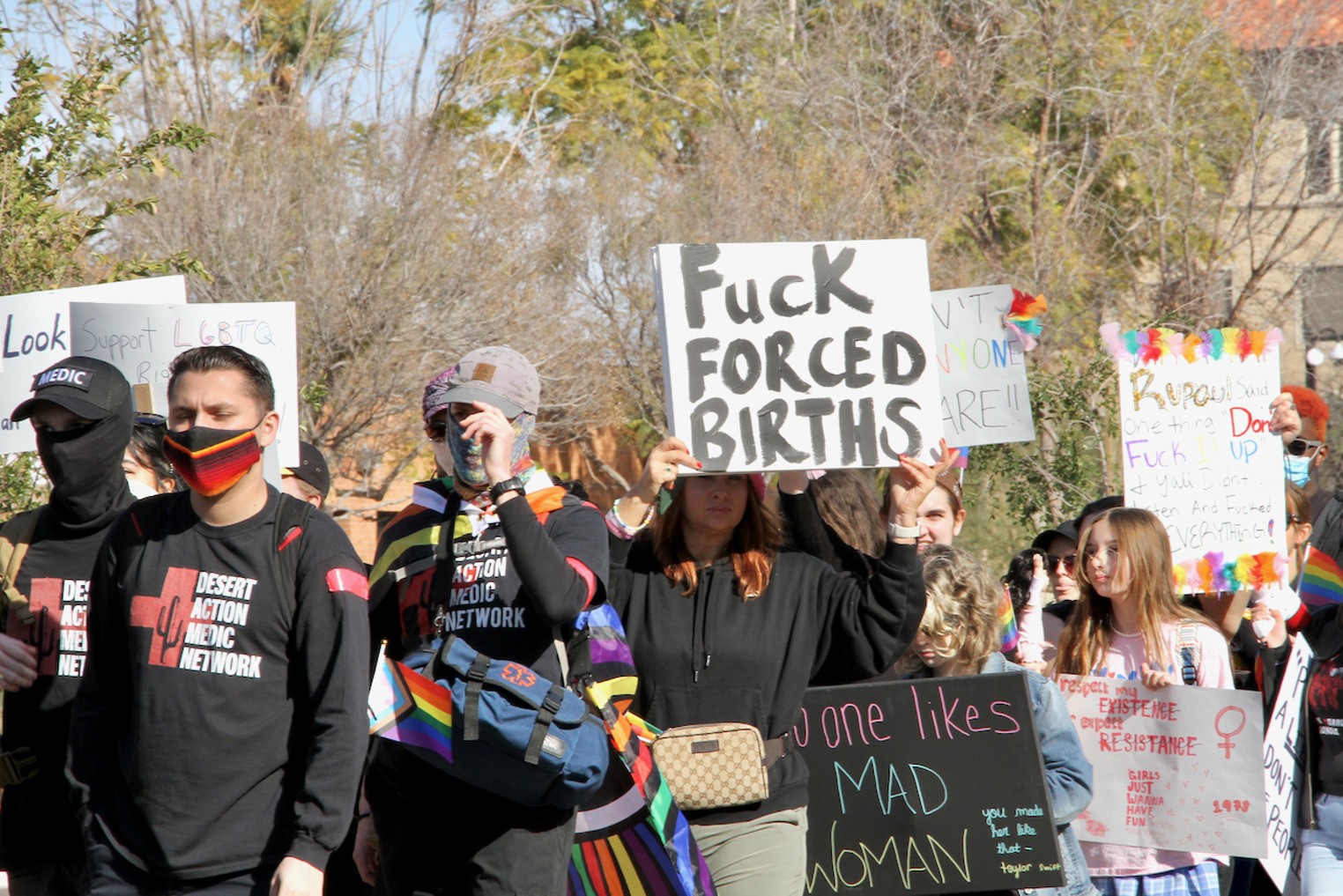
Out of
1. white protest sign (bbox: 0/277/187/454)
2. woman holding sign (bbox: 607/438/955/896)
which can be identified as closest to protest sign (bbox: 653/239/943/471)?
woman holding sign (bbox: 607/438/955/896)

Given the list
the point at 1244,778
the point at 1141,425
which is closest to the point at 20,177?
the point at 1141,425

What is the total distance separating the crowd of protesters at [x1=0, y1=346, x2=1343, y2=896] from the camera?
304cm

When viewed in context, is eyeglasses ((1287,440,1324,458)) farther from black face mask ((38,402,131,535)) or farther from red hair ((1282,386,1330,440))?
black face mask ((38,402,131,535))

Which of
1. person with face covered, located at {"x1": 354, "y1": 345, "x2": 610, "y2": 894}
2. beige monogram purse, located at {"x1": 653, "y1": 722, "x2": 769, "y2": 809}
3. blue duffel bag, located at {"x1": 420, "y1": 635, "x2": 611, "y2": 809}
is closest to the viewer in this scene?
blue duffel bag, located at {"x1": 420, "y1": 635, "x2": 611, "y2": 809}

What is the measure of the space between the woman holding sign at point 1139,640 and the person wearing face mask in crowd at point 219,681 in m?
2.82

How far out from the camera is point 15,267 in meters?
7.18

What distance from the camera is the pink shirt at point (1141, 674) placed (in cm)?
471

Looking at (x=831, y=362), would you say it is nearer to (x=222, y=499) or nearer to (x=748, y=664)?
(x=748, y=664)

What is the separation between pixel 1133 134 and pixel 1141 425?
1702 cm

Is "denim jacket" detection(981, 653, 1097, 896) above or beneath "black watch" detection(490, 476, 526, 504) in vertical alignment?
beneath

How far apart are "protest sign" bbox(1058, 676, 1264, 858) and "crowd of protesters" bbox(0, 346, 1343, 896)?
0.30 feet

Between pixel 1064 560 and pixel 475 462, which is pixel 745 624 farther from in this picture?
pixel 1064 560

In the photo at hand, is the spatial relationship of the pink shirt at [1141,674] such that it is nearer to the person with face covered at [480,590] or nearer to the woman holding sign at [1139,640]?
the woman holding sign at [1139,640]

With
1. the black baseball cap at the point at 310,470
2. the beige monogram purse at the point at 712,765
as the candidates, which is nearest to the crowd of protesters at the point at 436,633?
the beige monogram purse at the point at 712,765
